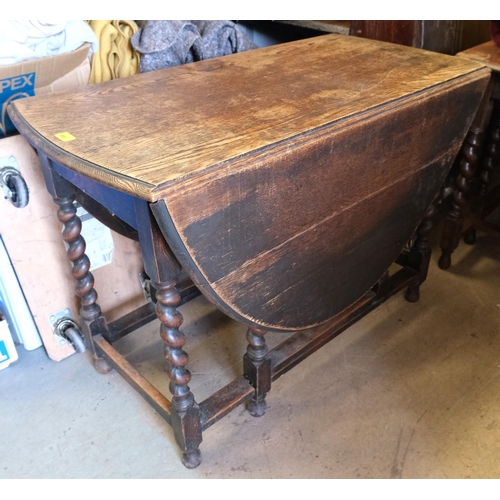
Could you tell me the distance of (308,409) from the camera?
1409 mm

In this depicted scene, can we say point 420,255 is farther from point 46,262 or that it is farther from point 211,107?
point 46,262

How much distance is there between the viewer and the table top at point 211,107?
0.90 meters

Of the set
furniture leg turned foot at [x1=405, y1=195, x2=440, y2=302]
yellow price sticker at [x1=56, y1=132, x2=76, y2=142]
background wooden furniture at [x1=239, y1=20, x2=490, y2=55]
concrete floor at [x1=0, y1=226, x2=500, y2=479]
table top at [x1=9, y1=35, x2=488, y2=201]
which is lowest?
concrete floor at [x1=0, y1=226, x2=500, y2=479]

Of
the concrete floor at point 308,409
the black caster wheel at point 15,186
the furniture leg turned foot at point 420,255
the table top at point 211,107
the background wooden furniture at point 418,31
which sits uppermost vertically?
the table top at point 211,107

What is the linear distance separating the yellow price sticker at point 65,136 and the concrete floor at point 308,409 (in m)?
0.76

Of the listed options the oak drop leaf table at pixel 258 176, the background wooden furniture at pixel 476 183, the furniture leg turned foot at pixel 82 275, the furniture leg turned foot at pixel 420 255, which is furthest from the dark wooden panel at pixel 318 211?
the furniture leg turned foot at pixel 82 275

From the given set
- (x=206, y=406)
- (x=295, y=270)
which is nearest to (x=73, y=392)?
(x=206, y=406)

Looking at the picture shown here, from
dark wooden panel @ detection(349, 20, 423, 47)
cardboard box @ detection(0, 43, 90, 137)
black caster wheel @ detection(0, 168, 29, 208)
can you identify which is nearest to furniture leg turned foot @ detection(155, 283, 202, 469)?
black caster wheel @ detection(0, 168, 29, 208)

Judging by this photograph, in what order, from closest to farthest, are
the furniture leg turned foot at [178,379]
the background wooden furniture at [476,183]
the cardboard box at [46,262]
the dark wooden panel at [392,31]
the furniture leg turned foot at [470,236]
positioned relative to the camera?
the furniture leg turned foot at [178,379], the cardboard box at [46,262], the background wooden furniture at [476,183], the dark wooden panel at [392,31], the furniture leg turned foot at [470,236]

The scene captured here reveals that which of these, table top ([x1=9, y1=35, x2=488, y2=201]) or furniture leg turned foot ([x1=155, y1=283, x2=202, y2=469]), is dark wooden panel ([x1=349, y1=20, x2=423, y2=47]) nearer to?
table top ([x1=9, y1=35, x2=488, y2=201])

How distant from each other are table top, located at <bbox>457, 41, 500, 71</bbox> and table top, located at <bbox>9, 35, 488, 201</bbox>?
0.46 feet

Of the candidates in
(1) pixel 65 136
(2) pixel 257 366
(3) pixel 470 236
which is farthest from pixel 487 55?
(1) pixel 65 136

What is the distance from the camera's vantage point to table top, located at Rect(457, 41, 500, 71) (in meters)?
1.44

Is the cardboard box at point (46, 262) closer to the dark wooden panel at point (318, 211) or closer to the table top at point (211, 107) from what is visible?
the table top at point (211, 107)
